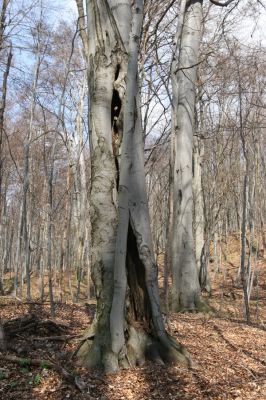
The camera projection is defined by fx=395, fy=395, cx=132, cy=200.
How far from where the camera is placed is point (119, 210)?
13.4 ft

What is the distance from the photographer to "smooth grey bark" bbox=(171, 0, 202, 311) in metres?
8.01

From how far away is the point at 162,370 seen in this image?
3936mm

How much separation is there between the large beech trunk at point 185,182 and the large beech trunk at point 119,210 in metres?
3.34

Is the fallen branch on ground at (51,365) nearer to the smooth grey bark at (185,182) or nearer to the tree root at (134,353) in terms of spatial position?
the tree root at (134,353)

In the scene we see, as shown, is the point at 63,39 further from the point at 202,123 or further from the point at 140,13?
the point at 140,13

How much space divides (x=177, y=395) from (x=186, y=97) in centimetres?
655

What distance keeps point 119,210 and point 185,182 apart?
4606 millimetres

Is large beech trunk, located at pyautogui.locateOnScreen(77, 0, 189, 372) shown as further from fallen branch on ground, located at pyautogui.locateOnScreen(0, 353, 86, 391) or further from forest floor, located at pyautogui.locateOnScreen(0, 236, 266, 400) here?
fallen branch on ground, located at pyautogui.locateOnScreen(0, 353, 86, 391)

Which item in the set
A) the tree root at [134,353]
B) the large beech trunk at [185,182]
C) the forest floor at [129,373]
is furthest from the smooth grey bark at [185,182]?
the tree root at [134,353]

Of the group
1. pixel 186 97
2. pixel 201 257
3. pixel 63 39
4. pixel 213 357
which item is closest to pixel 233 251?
pixel 201 257

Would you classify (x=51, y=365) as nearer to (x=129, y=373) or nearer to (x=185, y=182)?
(x=129, y=373)

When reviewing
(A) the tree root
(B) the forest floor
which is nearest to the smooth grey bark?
(B) the forest floor

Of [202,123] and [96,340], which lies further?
[202,123]

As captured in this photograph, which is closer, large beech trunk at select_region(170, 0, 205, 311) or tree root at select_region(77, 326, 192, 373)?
tree root at select_region(77, 326, 192, 373)
